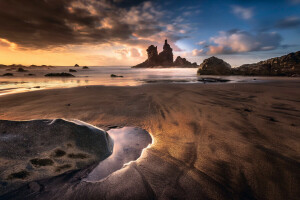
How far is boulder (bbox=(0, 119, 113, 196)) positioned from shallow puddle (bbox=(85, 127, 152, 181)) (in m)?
0.12

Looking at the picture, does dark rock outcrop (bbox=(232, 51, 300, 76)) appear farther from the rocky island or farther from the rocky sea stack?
the rocky sea stack

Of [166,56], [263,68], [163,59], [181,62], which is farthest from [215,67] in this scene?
[181,62]

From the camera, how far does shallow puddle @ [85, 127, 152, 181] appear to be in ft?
5.14

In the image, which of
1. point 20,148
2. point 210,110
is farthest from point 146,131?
point 210,110

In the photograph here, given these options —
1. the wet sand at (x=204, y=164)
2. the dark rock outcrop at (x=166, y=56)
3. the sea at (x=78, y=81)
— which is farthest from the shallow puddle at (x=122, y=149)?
the dark rock outcrop at (x=166, y=56)

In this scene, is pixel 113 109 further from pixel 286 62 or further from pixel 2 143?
pixel 286 62

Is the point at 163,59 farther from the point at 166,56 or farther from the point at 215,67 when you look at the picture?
the point at 215,67

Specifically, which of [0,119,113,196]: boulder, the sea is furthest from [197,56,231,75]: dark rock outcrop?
[0,119,113,196]: boulder

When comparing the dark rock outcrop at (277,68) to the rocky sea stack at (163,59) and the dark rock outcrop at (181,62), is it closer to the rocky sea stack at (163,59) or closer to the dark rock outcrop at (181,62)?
the rocky sea stack at (163,59)

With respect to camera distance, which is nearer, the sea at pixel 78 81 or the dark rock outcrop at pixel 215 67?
the sea at pixel 78 81

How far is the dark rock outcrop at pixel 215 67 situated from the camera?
18.5 m

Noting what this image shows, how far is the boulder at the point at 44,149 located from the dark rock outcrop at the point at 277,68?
67.8ft

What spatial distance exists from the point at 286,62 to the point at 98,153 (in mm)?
22751

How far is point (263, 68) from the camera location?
16.8 metres
